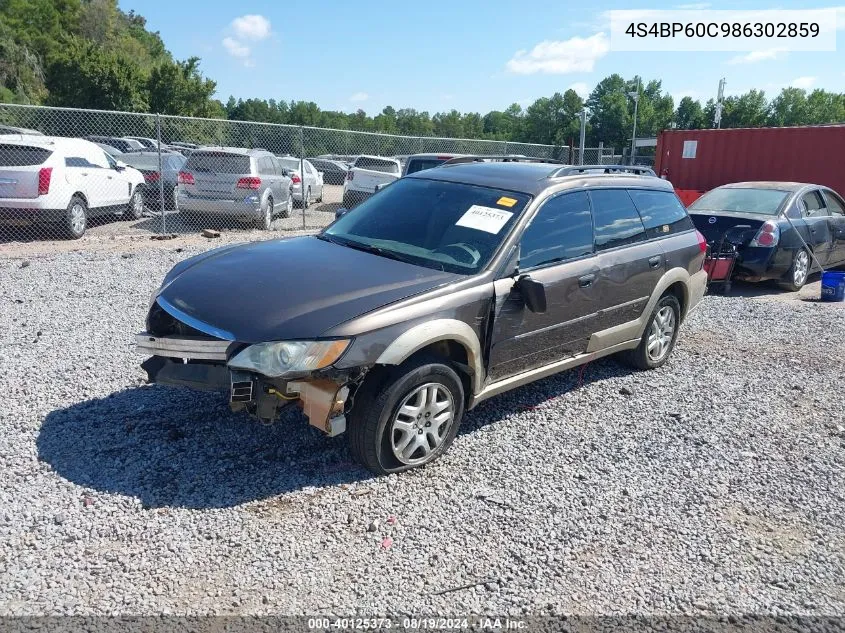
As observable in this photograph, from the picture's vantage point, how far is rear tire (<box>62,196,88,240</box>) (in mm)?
11305

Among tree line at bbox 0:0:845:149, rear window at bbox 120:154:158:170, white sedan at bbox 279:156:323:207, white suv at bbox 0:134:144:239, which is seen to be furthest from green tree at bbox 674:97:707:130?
white suv at bbox 0:134:144:239

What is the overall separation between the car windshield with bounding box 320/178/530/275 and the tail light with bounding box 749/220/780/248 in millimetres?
6377

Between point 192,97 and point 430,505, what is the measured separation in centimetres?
4772

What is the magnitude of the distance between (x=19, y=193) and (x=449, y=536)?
1006 cm

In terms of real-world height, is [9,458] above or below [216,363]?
below

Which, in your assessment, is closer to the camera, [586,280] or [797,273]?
[586,280]

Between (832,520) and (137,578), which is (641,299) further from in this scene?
(137,578)

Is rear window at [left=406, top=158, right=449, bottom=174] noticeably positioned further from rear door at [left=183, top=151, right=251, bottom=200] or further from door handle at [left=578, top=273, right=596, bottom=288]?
door handle at [left=578, top=273, right=596, bottom=288]

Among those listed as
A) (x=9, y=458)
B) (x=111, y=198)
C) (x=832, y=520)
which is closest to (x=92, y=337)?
(x=9, y=458)

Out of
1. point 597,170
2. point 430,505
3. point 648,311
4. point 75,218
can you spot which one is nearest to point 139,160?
point 75,218

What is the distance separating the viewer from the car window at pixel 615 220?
16.7ft

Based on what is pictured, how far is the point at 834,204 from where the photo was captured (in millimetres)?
11023

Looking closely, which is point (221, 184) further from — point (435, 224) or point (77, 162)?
point (435, 224)

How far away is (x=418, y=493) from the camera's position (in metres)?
3.75
